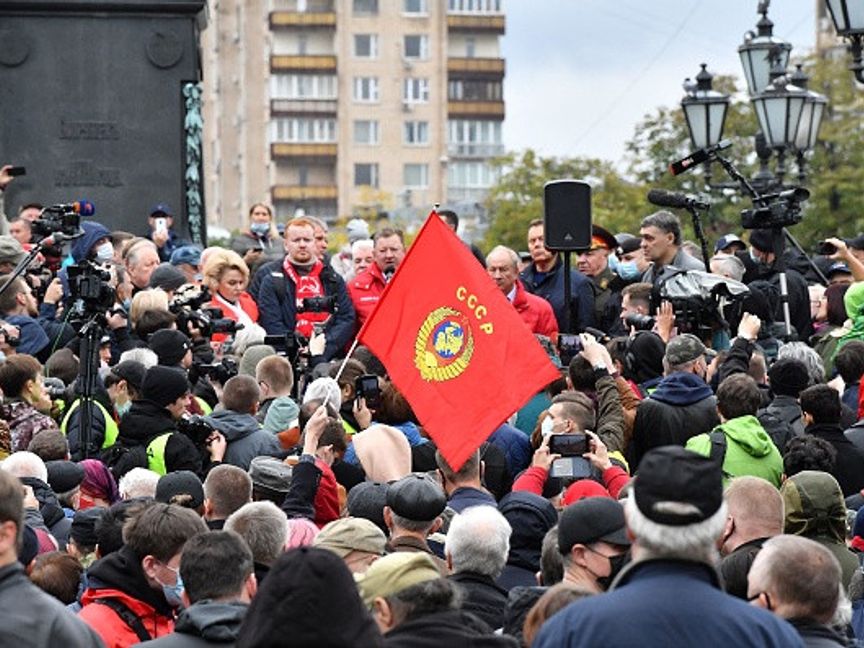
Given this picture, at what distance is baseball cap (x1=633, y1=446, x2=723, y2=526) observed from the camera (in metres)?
7.05

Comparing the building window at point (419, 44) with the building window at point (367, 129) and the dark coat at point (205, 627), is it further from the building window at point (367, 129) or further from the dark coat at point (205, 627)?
the dark coat at point (205, 627)

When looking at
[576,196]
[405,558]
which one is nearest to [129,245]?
[576,196]

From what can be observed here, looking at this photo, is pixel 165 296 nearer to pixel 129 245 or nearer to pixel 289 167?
pixel 129 245

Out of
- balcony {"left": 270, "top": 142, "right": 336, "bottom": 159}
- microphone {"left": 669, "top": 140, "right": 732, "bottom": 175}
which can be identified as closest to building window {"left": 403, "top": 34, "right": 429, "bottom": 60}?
balcony {"left": 270, "top": 142, "right": 336, "bottom": 159}

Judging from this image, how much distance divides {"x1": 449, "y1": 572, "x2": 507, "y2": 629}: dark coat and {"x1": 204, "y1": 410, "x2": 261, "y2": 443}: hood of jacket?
164 inches

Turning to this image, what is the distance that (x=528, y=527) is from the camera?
411 inches

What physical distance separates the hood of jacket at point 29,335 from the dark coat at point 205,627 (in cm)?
877

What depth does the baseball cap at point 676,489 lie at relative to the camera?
7.05m

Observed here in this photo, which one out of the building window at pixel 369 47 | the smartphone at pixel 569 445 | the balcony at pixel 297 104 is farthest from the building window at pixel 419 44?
the smartphone at pixel 569 445

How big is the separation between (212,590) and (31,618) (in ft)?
3.37

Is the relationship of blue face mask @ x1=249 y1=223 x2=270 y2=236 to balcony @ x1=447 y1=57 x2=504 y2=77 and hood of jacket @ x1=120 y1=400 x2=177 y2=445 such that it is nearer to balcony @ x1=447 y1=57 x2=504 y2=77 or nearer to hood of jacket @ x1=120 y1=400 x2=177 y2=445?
hood of jacket @ x1=120 y1=400 x2=177 y2=445

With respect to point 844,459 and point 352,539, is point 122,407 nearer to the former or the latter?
point 844,459

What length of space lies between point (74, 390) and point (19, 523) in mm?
7226

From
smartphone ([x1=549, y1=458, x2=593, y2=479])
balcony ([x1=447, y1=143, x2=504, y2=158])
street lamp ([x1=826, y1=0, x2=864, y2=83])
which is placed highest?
street lamp ([x1=826, y1=0, x2=864, y2=83])
